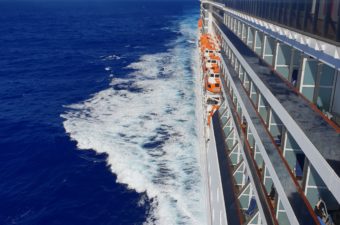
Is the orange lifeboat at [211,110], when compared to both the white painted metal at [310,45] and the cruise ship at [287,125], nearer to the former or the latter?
the cruise ship at [287,125]

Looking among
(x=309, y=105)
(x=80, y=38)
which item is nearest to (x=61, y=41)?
(x=80, y=38)

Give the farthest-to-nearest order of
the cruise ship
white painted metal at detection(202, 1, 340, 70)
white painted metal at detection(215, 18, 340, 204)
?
the cruise ship < white painted metal at detection(202, 1, 340, 70) < white painted metal at detection(215, 18, 340, 204)

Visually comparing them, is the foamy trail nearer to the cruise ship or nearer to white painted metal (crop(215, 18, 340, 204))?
the cruise ship

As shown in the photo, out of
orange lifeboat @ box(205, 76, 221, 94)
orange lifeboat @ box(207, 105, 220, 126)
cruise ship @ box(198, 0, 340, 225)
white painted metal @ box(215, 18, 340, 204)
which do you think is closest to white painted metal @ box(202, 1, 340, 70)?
cruise ship @ box(198, 0, 340, 225)

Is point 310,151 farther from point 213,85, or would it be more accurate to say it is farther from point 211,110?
point 213,85

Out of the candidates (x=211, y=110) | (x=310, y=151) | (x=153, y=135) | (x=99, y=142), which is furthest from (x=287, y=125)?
(x=99, y=142)

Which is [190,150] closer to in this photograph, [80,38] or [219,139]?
[219,139]

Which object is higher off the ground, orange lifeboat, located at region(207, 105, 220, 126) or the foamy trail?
orange lifeboat, located at region(207, 105, 220, 126)
